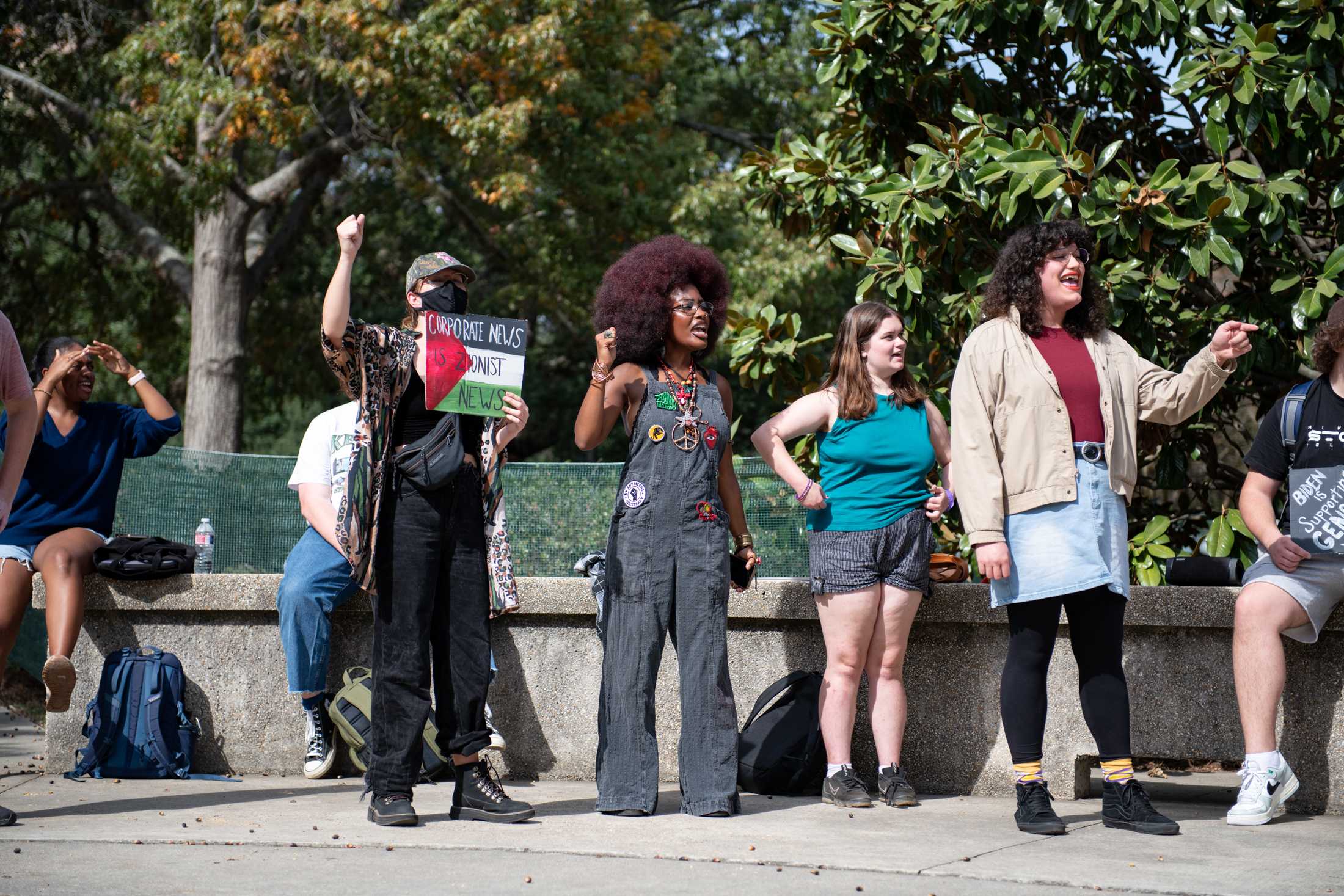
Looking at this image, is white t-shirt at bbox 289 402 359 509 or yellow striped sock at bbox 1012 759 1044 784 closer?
yellow striped sock at bbox 1012 759 1044 784

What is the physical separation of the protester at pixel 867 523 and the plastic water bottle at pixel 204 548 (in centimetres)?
330

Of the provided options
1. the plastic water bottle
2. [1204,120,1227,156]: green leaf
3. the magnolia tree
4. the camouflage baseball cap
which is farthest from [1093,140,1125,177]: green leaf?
the plastic water bottle

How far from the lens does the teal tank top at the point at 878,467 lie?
18.0 feet

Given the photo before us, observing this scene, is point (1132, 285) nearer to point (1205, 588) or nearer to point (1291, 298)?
point (1291, 298)

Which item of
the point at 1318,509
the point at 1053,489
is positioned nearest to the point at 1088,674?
the point at 1053,489

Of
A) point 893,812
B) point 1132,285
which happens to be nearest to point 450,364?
point 893,812

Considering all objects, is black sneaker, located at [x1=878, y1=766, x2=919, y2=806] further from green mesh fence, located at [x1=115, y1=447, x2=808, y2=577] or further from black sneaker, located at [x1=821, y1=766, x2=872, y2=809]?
green mesh fence, located at [x1=115, y1=447, x2=808, y2=577]

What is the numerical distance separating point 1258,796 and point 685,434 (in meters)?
2.40

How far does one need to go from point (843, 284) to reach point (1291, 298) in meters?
15.0

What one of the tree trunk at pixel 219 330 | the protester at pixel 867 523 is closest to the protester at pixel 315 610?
the protester at pixel 867 523

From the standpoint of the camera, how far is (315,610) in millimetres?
6312

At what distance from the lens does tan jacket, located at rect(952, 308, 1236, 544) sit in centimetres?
489

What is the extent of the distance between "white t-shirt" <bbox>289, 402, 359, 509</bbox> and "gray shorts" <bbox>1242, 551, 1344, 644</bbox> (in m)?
3.87

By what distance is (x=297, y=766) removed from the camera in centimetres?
656
